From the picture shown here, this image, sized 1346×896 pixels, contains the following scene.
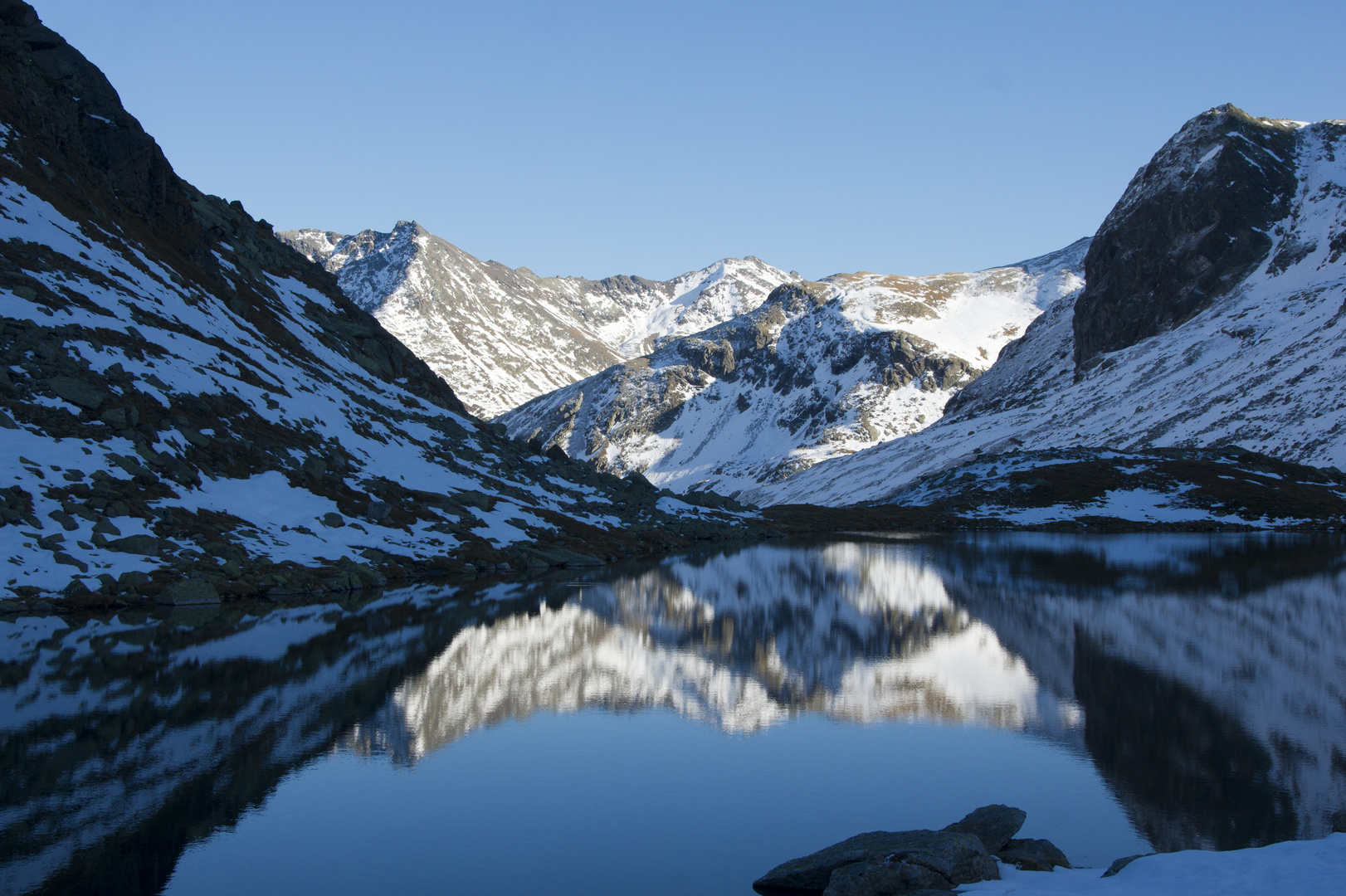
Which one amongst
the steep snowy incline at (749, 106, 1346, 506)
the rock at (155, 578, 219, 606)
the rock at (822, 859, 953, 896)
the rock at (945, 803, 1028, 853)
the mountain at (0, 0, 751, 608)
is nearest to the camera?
the rock at (822, 859, 953, 896)

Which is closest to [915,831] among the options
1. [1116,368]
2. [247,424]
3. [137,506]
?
[137,506]

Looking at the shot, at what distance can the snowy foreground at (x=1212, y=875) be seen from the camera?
10266 millimetres

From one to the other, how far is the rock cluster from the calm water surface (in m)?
0.68

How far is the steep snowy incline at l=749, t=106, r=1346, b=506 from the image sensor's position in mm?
118688

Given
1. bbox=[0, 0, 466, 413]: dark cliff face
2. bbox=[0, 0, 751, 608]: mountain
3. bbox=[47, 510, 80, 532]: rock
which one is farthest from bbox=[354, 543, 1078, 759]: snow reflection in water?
bbox=[0, 0, 466, 413]: dark cliff face

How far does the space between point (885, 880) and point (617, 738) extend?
9.04 m

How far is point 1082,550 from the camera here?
66.0 m

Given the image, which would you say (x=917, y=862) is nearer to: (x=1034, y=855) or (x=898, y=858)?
(x=898, y=858)

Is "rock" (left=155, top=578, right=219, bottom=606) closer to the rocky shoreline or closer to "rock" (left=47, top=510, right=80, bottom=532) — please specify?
"rock" (left=47, top=510, right=80, bottom=532)

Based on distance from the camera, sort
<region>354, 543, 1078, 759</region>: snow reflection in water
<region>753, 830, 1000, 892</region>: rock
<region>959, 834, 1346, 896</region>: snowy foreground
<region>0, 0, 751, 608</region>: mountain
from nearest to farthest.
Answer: <region>959, 834, 1346, 896</region>: snowy foreground → <region>753, 830, 1000, 892</region>: rock → <region>354, 543, 1078, 759</region>: snow reflection in water → <region>0, 0, 751, 608</region>: mountain

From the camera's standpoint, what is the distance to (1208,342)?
146125 mm

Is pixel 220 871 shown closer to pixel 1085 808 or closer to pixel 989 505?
pixel 1085 808

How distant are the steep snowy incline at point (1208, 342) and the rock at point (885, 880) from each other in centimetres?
10842

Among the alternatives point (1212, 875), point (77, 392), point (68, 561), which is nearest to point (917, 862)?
point (1212, 875)
